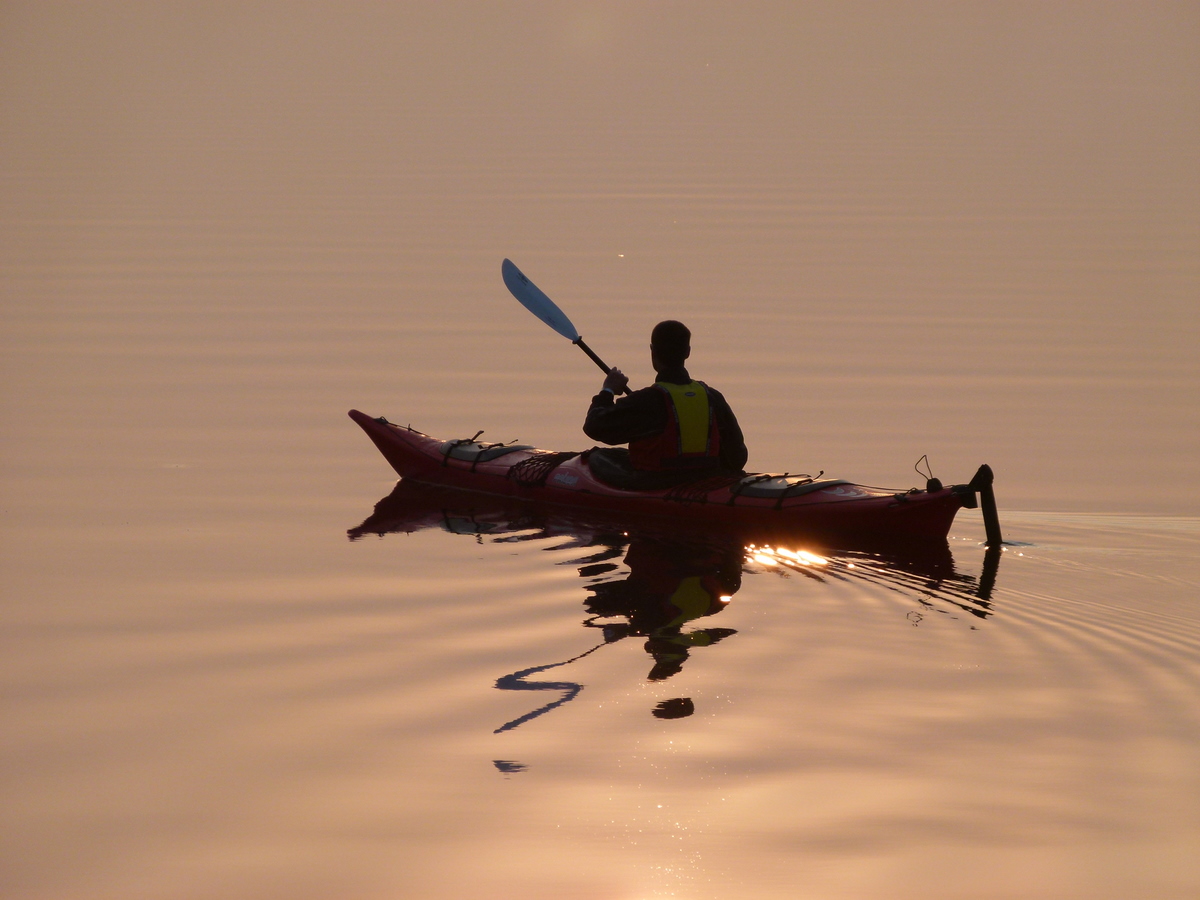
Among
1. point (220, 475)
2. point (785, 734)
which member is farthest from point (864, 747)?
point (220, 475)

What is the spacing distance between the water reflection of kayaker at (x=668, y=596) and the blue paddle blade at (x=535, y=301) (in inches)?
95.9

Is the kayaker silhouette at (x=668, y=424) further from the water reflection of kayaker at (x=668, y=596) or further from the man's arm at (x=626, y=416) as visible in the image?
the water reflection of kayaker at (x=668, y=596)

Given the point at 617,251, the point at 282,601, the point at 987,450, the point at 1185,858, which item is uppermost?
the point at 617,251

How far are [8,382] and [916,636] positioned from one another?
33.3 feet

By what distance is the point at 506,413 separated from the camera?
13.3 metres

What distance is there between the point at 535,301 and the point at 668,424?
2.40 metres

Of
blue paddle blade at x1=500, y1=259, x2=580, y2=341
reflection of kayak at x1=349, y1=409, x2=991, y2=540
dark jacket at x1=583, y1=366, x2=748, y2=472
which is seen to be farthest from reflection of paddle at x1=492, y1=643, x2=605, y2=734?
blue paddle blade at x1=500, y1=259, x2=580, y2=341

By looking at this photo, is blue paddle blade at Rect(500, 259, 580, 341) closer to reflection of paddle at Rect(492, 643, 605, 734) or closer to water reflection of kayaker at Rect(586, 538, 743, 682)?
water reflection of kayaker at Rect(586, 538, 743, 682)

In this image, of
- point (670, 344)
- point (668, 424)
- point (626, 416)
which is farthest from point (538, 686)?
point (670, 344)

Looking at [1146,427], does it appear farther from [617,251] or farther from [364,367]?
[617,251]

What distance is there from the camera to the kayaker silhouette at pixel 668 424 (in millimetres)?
9289

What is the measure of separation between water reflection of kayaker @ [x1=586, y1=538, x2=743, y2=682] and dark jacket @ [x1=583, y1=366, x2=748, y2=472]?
0.66 meters

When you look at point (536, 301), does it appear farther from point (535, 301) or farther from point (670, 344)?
point (670, 344)

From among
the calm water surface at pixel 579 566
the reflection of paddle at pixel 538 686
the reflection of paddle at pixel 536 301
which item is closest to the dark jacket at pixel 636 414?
the calm water surface at pixel 579 566
